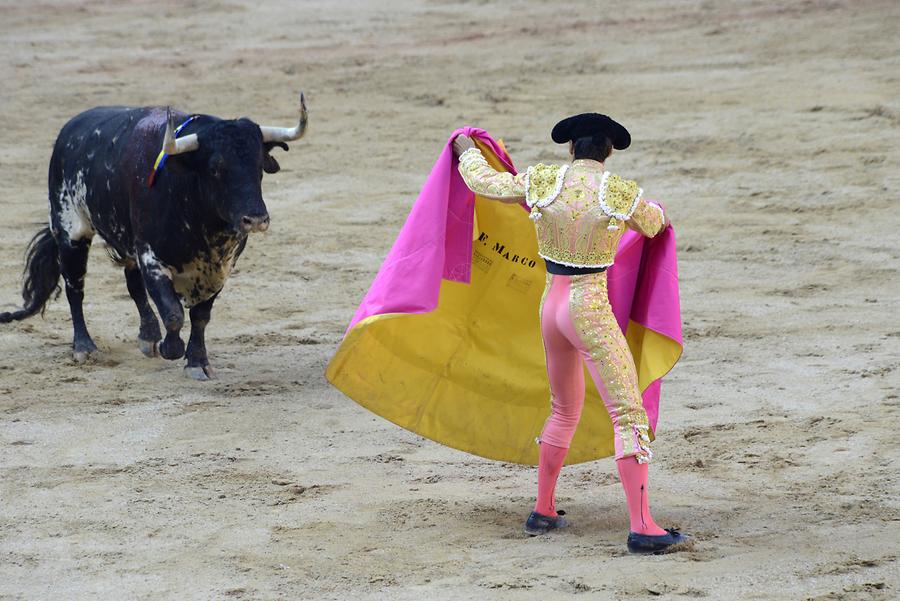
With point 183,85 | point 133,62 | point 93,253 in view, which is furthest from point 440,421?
point 133,62

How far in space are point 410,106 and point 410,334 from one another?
6.92 metres

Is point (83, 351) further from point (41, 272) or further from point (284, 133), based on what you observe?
point (284, 133)

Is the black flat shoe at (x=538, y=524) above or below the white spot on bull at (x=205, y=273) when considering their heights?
below

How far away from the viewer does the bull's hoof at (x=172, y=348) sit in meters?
6.86

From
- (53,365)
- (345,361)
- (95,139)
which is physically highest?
(95,139)

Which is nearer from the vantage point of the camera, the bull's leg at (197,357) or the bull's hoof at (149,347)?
the bull's leg at (197,357)

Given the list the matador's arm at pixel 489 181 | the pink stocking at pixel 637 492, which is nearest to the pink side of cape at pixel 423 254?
the matador's arm at pixel 489 181

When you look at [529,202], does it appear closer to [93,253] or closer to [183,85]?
[93,253]

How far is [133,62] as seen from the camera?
13398 mm

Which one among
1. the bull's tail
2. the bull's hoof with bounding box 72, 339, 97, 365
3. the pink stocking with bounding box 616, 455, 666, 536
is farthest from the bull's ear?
the pink stocking with bounding box 616, 455, 666, 536

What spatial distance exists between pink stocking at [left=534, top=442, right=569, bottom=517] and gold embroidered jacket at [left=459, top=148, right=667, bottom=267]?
622mm

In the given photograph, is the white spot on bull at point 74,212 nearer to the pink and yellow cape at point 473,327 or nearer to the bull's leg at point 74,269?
the bull's leg at point 74,269

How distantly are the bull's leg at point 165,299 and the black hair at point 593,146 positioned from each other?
9.38ft

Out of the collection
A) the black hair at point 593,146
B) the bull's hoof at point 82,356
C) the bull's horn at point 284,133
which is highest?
the black hair at point 593,146
